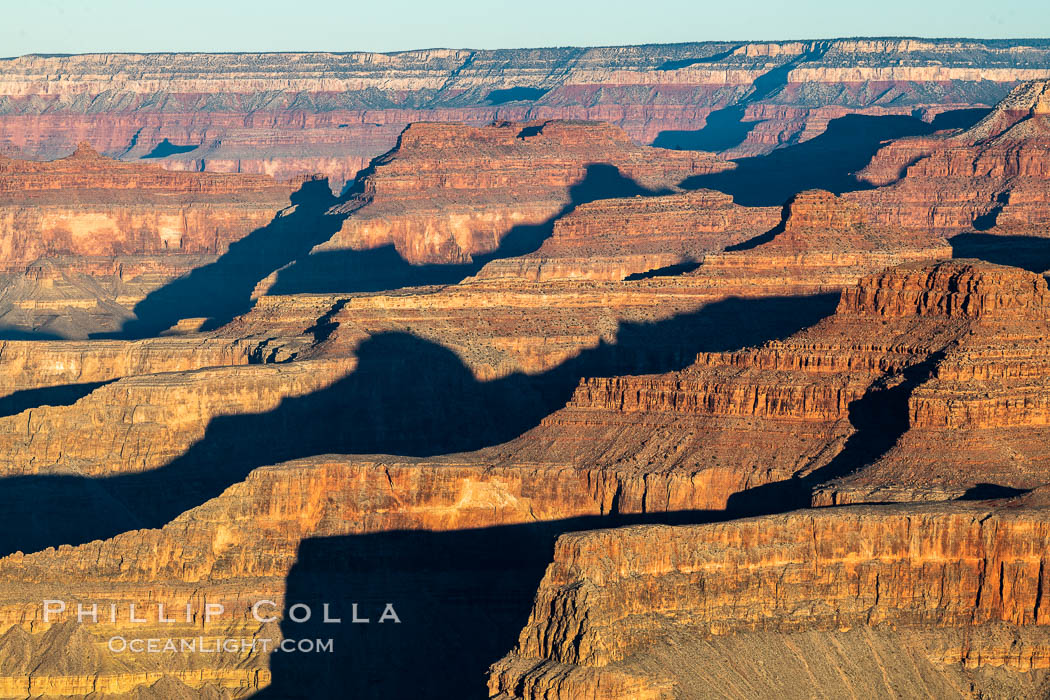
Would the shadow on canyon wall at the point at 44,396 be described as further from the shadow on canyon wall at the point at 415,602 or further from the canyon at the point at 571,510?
the shadow on canyon wall at the point at 415,602

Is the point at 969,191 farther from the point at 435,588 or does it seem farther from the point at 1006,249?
the point at 435,588

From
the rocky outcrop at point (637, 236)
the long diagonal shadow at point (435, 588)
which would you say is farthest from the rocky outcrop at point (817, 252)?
the long diagonal shadow at point (435, 588)

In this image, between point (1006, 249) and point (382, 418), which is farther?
point (1006, 249)

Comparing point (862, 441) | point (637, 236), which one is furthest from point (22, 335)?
point (862, 441)

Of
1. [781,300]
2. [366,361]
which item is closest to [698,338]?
[781,300]

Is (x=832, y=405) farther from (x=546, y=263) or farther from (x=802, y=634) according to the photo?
(x=546, y=263)
